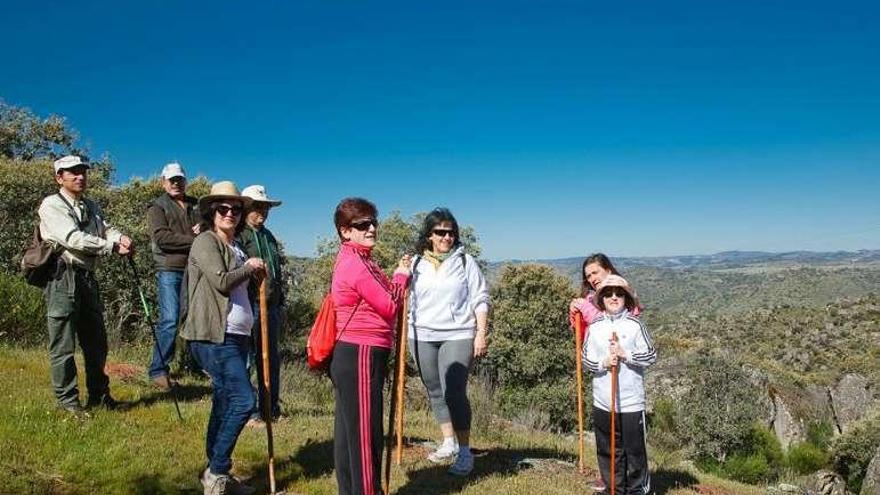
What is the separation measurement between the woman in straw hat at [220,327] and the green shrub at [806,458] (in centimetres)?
3279

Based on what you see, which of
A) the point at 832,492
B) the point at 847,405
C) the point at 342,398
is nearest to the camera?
the point at 342,398

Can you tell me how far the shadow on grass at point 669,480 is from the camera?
6723 millimetres

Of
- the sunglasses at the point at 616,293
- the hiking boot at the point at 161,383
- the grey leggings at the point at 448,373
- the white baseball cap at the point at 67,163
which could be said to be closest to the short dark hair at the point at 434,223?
the grey leggings at the point at 448,373

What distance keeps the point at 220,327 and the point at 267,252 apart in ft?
6.48

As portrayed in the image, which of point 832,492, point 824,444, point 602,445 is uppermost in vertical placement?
point 602,445

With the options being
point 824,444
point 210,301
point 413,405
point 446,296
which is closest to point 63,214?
point 210,301

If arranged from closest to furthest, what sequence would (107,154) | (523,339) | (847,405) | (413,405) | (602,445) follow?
1. (602,445)
2. (413,405)
3. (107,154)
4. (523,339)
5. (847,405)

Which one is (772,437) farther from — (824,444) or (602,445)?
(602,445)

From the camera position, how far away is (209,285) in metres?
4.60

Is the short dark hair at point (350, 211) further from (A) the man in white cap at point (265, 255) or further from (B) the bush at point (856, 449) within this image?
→ (B) the bush at point (856, 449)

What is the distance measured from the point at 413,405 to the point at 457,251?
7.96m

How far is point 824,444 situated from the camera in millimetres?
32719

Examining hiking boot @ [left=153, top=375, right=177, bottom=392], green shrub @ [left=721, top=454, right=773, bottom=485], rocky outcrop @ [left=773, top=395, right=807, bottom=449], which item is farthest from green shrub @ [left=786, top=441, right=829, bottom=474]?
hiking boot @ [left=153, top=375, right=177, bottom=392]

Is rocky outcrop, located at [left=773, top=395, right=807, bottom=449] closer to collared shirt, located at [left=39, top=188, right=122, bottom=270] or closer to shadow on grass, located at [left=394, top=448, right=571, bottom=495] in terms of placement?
shadow on grass, located at [left=394, top=448, right=571, bottom=495]
